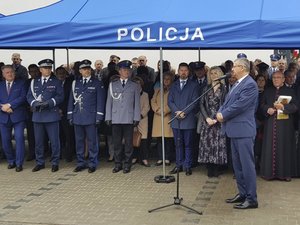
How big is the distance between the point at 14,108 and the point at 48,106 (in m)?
0.68

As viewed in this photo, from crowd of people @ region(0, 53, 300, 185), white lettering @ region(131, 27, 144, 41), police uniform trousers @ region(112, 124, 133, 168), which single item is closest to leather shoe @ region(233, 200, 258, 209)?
crowd of people @ region(0, 53, 300, 185)

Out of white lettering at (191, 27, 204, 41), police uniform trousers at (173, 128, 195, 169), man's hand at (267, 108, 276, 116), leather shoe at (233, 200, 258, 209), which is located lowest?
leather shoe at (233, 200, 258, 209)

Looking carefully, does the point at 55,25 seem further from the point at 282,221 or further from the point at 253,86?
the point at 282,221

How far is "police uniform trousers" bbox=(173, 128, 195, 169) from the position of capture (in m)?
7.80

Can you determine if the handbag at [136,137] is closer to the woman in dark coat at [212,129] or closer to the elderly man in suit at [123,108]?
the elderly man in suit at [123,108]

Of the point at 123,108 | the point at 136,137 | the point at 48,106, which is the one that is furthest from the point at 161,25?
the point at 136,137

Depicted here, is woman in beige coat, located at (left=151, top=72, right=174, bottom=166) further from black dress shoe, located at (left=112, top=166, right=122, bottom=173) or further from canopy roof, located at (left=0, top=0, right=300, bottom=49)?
canopy roof, located at (left=0, top=0, right=300, bottom=49)

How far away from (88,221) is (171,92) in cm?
294

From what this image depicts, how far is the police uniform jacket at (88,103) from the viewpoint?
794 cm

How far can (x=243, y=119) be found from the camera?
5824mm

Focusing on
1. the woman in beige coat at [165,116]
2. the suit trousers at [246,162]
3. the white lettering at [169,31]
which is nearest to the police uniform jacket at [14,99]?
the woman in beige coat at [165,116]

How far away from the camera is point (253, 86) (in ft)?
19.0

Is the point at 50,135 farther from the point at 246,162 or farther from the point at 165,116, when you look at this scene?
the point at 246,162

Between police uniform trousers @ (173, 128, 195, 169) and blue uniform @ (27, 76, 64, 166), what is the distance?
193cm
